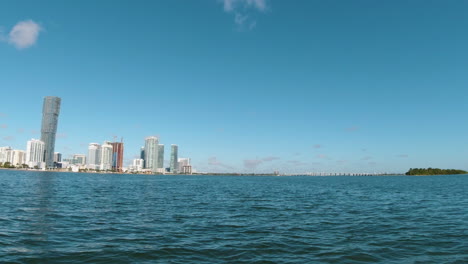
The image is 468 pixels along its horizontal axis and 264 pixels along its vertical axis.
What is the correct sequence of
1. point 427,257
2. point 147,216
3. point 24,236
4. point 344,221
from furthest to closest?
1. point 147,216
2. point 344,221
3. point 24,236
4. point 427,257

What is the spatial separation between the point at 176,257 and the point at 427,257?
584 inches

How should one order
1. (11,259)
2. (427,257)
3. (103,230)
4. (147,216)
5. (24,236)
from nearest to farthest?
(11,259)
(427,257)
(24,236)
(103,230)
(147,216)

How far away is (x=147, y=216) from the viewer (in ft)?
106

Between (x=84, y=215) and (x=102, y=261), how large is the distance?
18.2m

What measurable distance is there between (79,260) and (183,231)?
926cm

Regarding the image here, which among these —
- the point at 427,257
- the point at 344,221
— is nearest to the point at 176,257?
the point at 427,257

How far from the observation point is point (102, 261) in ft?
53.5

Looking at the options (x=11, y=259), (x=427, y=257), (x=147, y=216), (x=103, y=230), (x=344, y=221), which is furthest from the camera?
(x=147, y=216)

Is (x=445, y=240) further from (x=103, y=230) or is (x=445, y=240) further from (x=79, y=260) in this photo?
(x=103, y=230)

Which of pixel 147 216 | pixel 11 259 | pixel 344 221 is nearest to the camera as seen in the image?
pixel 11 259

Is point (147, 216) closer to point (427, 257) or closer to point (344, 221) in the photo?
point (344, 221)

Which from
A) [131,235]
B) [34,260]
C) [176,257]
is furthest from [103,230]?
[176,257]

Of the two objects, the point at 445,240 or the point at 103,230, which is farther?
the point at 103,230

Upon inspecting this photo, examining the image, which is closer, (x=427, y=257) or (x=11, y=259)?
(x=11, y=259)
